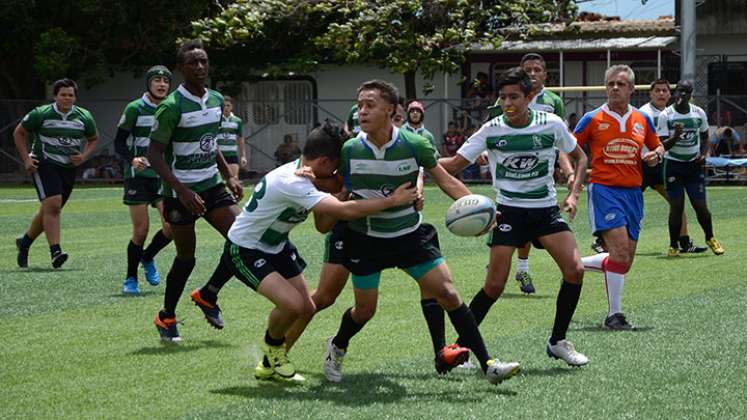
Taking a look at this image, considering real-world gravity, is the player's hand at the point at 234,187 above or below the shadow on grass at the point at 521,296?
Result: above

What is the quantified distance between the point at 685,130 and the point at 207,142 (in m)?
8.26

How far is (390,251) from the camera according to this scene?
742cm

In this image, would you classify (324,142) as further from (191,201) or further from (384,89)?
(191,201)

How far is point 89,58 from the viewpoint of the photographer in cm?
3712

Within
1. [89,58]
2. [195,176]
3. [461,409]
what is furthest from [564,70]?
[461,409]

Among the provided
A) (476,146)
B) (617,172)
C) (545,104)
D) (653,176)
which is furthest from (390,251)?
(653,176)

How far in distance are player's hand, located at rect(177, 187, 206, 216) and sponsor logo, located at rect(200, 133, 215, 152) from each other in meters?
0.53

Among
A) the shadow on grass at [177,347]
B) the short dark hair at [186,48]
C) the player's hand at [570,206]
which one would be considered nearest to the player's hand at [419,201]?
the player's hand at [570,206]

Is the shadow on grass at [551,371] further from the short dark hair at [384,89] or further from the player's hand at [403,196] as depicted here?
the short dark hair at [384,89]

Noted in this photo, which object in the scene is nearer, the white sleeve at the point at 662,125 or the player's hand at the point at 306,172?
the player's hand at the point at 306,172

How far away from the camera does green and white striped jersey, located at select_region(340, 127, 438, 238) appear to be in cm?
741

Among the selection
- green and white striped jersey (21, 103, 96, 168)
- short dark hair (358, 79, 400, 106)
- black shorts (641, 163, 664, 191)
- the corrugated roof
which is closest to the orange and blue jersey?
short dark hair (358, 79, 400, 106)

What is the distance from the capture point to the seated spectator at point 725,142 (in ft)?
96.0

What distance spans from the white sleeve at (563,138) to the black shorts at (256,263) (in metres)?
2.10
